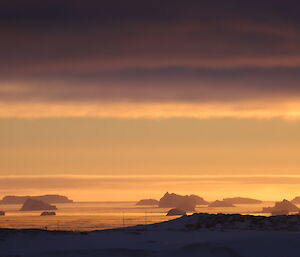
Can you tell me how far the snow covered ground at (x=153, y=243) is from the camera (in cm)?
4694

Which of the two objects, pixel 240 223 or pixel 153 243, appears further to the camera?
pixel 240 223

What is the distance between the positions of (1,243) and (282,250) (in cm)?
1943

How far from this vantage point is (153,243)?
5238 centimetres

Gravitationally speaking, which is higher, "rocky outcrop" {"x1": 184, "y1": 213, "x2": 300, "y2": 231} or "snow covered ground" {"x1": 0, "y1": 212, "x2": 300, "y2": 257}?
"rocky outcrop" {"x1": 184, "y1": 213, "x2": 300, "y2": 231}

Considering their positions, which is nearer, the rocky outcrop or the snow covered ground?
the snow covered ground

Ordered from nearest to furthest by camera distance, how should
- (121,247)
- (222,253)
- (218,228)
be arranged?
(222,253) → (121,247) → (218,228)

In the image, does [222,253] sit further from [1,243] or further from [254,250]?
[1,243]

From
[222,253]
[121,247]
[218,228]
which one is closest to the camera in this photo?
[222,253]

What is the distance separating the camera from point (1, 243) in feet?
172

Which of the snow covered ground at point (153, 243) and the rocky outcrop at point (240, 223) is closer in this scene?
the snow covered ground at point (153, 243)

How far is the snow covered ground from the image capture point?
4694 cm

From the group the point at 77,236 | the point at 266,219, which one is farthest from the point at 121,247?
the point at 266,219

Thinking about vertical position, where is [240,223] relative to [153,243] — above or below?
above

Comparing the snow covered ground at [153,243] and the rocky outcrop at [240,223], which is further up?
the rocky outcrop at [240,223]
